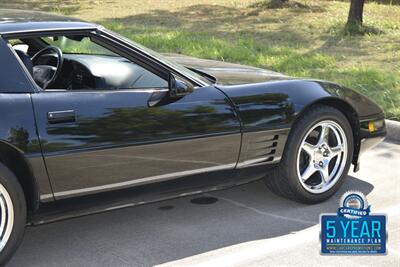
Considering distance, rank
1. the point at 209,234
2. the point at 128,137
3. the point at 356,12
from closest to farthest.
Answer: the point at 128,137 → the point at 209,234 → the point at 356,12

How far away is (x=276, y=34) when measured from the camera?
472 inches

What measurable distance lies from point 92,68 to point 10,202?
3.95 ft

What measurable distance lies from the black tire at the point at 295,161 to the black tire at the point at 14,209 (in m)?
1.81

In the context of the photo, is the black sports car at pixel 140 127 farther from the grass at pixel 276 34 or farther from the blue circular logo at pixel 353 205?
the grass at pixel 276 34

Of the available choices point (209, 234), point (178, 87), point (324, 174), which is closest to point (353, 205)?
point (324, 174)

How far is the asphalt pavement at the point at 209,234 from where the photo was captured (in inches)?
142

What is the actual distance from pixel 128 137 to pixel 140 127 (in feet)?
0.32

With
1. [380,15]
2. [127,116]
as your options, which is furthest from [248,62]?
[380,15]

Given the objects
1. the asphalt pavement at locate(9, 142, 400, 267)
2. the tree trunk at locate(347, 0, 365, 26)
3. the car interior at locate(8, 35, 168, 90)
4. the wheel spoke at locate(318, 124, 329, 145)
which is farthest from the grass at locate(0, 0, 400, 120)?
the car interior at locate(8, 35, 168, 90)

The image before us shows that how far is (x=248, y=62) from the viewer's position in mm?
8836

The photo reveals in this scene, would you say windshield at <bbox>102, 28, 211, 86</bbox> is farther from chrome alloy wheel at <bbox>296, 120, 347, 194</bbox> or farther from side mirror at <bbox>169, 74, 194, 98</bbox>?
chrome alloy wheel at <bbox>296, 120, 347, 194</bbox>

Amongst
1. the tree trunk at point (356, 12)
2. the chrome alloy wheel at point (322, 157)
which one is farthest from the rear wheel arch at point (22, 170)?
the tree trunk at point (356, 12)

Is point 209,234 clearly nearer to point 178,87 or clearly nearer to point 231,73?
point 178,87

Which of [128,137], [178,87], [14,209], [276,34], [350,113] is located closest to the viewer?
[14,209]
